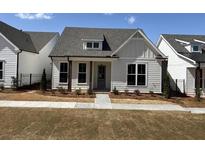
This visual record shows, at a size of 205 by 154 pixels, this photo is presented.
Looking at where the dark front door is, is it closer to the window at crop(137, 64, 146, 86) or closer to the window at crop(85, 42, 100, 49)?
the window at crop(85, 42, 100, 49)

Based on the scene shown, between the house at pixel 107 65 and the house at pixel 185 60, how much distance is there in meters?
2.83

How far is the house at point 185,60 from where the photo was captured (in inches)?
842

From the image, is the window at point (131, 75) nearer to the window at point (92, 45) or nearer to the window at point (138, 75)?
the window at point (138, 75)

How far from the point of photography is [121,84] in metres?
20.6

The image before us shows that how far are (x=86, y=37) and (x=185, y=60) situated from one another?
9.65 meters

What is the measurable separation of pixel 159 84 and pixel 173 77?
15.7 feet

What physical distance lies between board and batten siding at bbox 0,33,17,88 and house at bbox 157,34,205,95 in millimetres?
15333

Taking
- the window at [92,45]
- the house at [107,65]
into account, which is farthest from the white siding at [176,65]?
the window at [92,45]

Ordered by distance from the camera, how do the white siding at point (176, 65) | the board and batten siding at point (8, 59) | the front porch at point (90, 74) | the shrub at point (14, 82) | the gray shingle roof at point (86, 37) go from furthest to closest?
the white siding at point (176, 65), the board and batten siding at point (8, 59), the gray shingle roof at point (86, 37), the shrub at point (14, 82), the front porch at point (90, 74)

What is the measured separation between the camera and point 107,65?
2273cm

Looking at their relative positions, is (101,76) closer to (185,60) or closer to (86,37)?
(86,37)

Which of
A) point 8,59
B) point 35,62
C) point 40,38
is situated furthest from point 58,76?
point 40,38

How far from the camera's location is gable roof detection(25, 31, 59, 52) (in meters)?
30.0

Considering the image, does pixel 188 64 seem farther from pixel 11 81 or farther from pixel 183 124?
pixel 11 81
